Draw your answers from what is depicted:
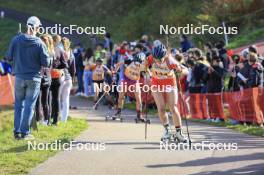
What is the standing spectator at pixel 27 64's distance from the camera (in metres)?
11.7

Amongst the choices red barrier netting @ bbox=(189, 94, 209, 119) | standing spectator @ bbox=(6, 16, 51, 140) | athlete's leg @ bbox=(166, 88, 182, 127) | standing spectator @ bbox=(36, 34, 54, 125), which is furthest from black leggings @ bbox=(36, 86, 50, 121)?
red barrier netting @ bbox=(189, 94, 209, 119)

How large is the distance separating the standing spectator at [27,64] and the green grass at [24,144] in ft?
1.87

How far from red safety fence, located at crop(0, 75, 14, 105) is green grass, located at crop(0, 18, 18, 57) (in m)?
27.6

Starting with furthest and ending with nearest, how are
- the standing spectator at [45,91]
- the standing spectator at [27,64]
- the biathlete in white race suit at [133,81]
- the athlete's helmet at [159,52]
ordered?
the biathlete in white race suit at [133,81] → the standing spectator at [45,91] → the athlete's helmet at [159,52] → the standing spectator at [27,64]

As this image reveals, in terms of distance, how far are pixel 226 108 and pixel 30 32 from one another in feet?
30.2

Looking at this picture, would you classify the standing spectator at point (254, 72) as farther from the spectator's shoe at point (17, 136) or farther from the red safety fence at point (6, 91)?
the red safety fence at point (6, 91)

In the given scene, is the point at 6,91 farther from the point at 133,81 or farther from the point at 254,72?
the point at 254,72

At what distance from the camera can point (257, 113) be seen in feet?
53.8

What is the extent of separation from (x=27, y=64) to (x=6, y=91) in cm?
902

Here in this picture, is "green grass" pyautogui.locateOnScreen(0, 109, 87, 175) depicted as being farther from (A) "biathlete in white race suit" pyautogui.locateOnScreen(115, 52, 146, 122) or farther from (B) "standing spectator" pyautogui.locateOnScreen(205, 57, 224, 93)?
(B) "standing spectator" pyautogui.locateOnScreen(205, 57, 224, 93)

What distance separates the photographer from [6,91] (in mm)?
20469

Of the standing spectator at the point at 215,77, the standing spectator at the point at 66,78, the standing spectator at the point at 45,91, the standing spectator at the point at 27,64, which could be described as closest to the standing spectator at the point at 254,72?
the standing spectator at the point at 215,77

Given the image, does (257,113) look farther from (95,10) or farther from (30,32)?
(95,10)

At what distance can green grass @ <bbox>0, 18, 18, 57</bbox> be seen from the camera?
161ft
